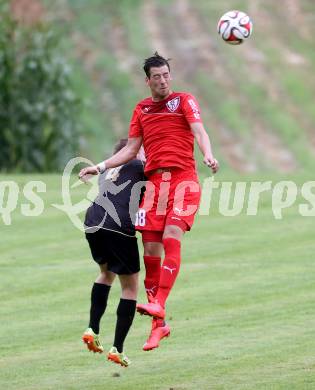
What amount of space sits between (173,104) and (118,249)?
153 centimetres

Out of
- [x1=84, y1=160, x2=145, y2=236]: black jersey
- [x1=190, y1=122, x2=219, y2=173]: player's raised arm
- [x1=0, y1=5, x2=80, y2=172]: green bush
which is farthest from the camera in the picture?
[x1=0, y1=5, x2=80, y2=172]: green bush

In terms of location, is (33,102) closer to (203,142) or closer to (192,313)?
(192,313)

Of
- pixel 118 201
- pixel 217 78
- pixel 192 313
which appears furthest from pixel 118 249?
pixel 217 78

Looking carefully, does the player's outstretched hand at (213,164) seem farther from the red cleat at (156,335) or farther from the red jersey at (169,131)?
the red cleat at (156,335)

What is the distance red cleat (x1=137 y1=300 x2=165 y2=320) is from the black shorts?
2.25ft

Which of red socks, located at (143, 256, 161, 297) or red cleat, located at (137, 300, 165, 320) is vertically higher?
red socks, located at (143, 256, 161, 297)

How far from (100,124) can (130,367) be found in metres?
39.0

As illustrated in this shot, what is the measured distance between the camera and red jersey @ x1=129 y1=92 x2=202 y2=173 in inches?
438

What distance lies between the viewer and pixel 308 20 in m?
60.1

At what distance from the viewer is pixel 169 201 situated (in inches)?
438

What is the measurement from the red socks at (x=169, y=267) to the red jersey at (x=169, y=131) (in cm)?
77

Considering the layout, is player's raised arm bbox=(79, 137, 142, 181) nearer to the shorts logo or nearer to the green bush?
the shorts logo

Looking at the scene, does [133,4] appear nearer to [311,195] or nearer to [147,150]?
[311,195]

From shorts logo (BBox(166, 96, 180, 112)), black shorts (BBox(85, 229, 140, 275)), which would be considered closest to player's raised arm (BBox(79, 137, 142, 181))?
shorts logo (BBox(166, 96, 180, 112))
